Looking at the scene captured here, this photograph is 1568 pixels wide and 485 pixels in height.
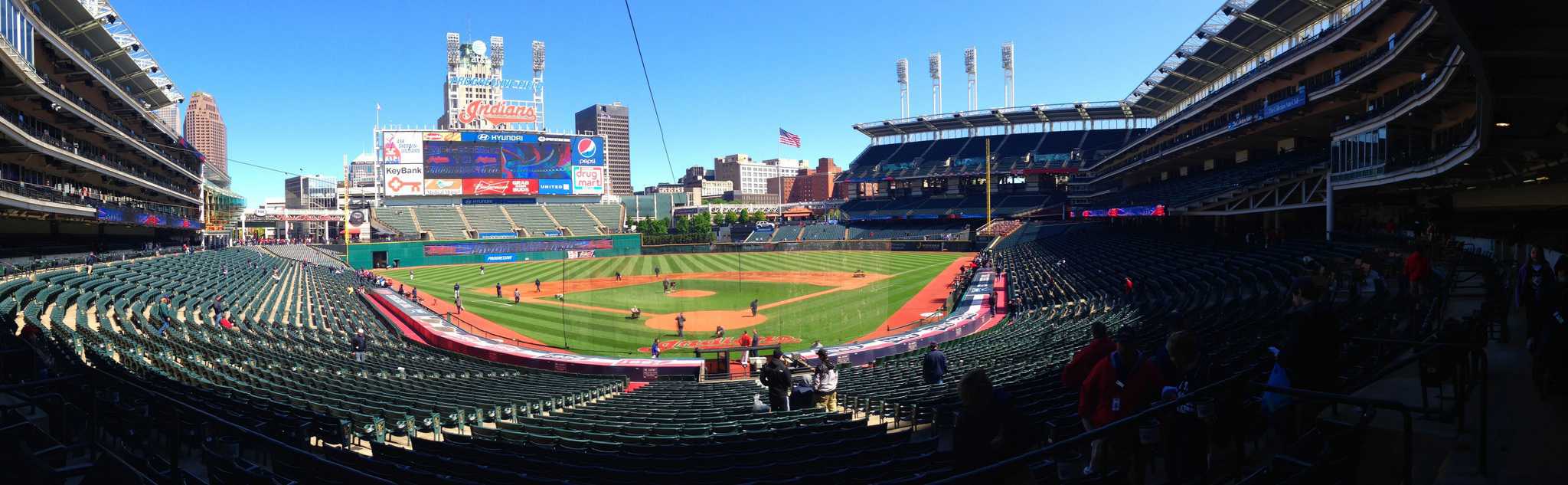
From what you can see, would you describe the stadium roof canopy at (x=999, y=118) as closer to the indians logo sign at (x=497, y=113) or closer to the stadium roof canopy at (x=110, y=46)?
the indians logo sign at (x=497, y=113)

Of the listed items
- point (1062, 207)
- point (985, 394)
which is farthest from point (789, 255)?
point (1062, 207)

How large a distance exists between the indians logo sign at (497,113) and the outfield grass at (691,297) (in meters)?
59.2

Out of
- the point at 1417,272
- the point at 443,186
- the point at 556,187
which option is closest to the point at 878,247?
the point at 556,187

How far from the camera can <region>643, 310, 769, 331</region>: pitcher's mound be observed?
28.2 metres

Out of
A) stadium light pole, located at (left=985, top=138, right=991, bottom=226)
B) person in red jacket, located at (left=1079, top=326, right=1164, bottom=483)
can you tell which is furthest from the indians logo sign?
person in red jacket, located at (left=1079, top=326, right=1164, bottom=483)

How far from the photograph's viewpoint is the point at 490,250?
228 ft

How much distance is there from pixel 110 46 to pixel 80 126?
24.7ft

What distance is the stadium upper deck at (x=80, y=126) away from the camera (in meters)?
25.0

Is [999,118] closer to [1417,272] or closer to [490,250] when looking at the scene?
[490,250]

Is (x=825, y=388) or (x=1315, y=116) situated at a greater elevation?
(x=1315, y=116)

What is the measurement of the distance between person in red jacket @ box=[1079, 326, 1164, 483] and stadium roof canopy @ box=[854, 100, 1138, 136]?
77.6 metres

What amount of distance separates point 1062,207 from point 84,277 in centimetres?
7292

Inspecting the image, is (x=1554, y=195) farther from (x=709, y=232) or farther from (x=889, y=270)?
(x=709, y=232)

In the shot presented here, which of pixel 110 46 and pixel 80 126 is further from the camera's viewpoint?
pixel 110 46
